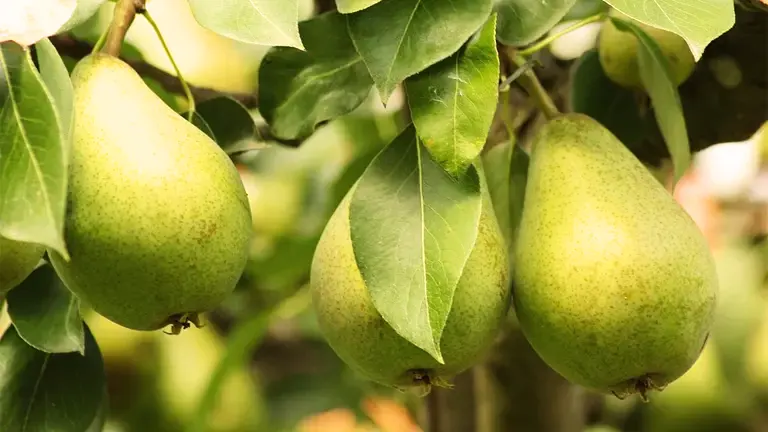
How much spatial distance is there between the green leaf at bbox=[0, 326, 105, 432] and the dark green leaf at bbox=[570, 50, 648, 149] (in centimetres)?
32

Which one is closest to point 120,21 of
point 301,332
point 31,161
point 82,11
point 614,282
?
point 82,11

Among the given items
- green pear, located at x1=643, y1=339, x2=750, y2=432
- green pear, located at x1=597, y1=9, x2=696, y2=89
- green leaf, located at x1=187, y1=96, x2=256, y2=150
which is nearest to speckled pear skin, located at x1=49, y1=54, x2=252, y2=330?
green leaf, located at x1=187, y1=96, x2=256, y2=150

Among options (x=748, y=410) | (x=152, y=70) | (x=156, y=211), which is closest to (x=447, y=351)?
(x=156, y=211)

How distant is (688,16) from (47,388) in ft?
1.09

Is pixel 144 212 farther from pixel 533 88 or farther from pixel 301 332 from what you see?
pixel 301 332

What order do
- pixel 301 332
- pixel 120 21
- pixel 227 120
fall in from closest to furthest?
pixel 120 21
pixel 227 120
pixel 301 332

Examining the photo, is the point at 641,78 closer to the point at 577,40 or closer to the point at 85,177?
the point at 85,177

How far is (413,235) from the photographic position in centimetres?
40

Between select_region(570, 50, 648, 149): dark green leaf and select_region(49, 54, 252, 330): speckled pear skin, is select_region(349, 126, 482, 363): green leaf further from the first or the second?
select_region(570, 50, 648, 149): dark green leaf

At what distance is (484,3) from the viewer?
0.40 m

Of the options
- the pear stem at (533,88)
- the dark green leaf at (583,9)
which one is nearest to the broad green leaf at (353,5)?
the pear stem at (533,88)

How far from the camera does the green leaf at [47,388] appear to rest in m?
0.47

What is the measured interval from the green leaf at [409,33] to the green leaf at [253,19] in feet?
0.11

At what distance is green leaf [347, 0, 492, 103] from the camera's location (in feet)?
1.29
